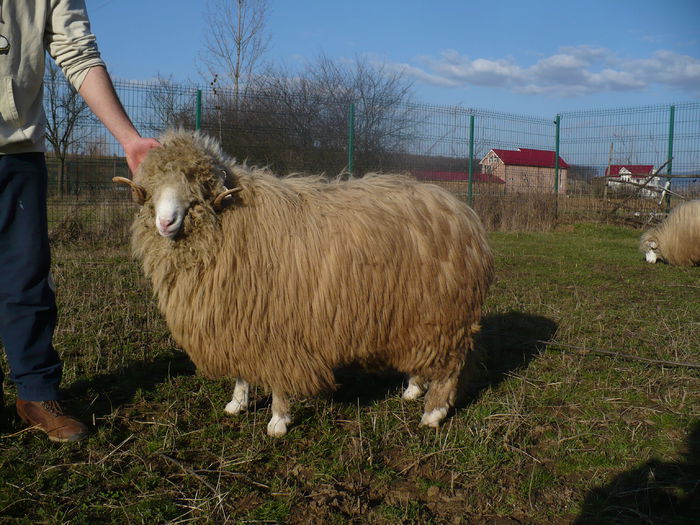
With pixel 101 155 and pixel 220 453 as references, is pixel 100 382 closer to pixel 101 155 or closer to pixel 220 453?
pixel 220 453

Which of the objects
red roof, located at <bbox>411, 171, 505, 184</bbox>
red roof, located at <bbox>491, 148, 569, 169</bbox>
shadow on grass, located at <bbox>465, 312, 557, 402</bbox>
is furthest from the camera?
red roof, located at <bbox>491, 148, 569, 169</bbox>

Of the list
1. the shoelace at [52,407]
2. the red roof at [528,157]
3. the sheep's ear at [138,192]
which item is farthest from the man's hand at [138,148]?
the red roof at [528,157]

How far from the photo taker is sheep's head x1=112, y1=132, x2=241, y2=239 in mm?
2809

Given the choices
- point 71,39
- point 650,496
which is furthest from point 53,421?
point 650,496

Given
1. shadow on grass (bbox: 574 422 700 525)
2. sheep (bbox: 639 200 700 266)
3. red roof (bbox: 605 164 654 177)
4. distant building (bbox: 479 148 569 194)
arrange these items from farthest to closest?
red roof (bbox: 605 164 654 177), distant building (bbox: 479 148 569 194), sheep (bbox: 639 200 700 266), shadow on grass (bbox: 574 422 700 525)

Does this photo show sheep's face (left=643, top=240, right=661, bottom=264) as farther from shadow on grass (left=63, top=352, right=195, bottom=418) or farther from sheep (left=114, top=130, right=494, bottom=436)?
shadow on grass (left=63, top=352, right=195, bottom=418)

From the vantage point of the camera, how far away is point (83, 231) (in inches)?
379

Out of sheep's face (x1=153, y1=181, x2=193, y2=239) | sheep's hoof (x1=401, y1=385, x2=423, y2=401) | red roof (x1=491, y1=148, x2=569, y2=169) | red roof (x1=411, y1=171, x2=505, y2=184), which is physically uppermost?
red roof (x1=491, y1=148, x2=569, y2=169)

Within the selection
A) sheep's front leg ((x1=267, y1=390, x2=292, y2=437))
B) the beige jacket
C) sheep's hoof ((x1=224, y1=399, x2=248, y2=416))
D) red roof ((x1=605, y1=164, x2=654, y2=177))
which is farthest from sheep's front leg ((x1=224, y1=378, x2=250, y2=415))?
red roof ((x1=605, y1=164, x2=654, y2=177))

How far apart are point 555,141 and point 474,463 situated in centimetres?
1532

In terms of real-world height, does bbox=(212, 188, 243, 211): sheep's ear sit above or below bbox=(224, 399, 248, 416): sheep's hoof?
above

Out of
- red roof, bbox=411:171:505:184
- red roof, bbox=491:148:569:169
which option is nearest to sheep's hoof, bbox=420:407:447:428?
red roof, bbox=411:171:505:184

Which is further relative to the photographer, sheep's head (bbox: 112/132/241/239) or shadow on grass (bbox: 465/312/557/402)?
shadow on grass (bbox: 465/312/557/402)

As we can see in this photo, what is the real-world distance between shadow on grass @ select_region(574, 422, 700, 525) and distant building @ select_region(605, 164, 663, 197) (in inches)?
545
